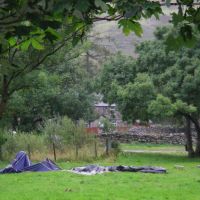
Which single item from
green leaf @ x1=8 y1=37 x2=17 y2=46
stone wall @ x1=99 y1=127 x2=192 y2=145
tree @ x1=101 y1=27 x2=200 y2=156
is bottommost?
green leaf @ x1=8 y1=37 x2=17 y2=46

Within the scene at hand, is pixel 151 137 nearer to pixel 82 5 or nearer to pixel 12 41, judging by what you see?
pixel 12 41

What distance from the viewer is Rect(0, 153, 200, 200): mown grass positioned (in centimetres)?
1240

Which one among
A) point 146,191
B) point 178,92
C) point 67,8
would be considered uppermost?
point 178,92

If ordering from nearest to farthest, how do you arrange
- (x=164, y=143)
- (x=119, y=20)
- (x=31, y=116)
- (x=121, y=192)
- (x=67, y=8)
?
(x=67, y=8) < (x=119, y=20) < (x=121, y=192) < (x=31, y=116) < (x=164, y=143)

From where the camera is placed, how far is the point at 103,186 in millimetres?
14281

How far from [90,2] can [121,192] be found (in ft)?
37.7

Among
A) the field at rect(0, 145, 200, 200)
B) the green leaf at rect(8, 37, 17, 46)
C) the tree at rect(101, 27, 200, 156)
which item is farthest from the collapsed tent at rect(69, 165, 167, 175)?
the green leaf at rect(8, 37, 17, 46)

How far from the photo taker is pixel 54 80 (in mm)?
24484

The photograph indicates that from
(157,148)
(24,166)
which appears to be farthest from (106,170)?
(157,148)

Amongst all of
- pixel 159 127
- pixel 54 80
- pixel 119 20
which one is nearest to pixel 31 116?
pixel 54 80

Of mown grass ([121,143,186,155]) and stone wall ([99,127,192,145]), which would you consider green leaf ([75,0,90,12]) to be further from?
stone wall ([99,127,192,145])

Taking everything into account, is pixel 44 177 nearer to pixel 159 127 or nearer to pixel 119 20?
pixel 119 20

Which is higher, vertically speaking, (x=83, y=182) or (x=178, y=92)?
(x=178, y=92)

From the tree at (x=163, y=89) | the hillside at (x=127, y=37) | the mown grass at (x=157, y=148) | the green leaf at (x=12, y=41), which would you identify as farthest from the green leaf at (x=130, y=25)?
the mown grass at (x=157, y=148)
